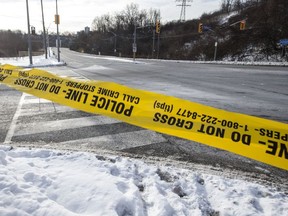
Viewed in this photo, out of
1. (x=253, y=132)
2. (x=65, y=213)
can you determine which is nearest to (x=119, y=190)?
(x=65, y=213)

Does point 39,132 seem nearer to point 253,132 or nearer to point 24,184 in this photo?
point 24,184

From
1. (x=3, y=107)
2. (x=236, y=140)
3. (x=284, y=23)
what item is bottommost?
(x=3, y=107)

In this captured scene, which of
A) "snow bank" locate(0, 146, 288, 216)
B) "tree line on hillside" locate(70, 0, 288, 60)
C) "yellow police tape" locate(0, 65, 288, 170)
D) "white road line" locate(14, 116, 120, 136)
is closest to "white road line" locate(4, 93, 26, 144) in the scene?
"white road line" locate(14, 116, 120, 136)

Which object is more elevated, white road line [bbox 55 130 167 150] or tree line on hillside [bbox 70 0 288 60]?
tree line on hillside [bbox 70 0 288 60]

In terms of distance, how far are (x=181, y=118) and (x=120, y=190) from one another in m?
1.73

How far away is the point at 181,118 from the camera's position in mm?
4469

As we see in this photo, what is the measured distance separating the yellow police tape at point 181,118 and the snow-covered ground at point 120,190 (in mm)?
490

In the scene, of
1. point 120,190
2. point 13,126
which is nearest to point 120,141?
point 120,190

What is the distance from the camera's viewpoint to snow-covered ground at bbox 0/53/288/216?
281cm

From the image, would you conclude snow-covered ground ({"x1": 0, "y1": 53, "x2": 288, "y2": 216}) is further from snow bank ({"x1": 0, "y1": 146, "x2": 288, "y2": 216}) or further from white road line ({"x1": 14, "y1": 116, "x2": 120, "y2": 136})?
white road line ({"x1": 14, "y1": 116, "x2": 120, "y2": 136})

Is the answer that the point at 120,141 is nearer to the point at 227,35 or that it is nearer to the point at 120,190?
the point at 120,190

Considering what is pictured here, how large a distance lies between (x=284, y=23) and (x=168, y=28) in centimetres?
4342

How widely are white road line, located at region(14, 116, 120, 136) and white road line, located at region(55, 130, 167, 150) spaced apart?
3.02ft

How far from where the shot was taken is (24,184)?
310 centimetres
